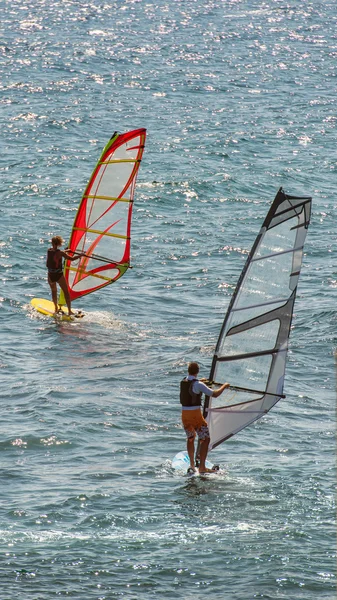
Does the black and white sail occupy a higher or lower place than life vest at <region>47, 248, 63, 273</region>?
higher

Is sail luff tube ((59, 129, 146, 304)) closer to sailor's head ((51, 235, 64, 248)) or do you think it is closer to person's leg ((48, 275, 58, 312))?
person's leg ((48, 275, 58, 312))

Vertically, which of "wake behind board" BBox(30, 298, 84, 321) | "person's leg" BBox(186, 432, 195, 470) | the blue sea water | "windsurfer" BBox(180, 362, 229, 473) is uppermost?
"windsurfer" BBox(180, 362, 229, 473)

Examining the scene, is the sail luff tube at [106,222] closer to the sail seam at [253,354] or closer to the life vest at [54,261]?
the life vest at [54,261]

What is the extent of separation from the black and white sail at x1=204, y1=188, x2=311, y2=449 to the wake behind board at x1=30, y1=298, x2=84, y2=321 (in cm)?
705

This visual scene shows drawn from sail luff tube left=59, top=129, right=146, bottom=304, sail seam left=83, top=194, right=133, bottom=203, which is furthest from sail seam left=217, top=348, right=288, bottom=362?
sail seam left=83, top=194, right=133, bottom=203

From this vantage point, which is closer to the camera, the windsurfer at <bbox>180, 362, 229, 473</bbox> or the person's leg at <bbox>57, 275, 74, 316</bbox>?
the windsurfer at <bbox>180, 362, 229, 473</bbox>

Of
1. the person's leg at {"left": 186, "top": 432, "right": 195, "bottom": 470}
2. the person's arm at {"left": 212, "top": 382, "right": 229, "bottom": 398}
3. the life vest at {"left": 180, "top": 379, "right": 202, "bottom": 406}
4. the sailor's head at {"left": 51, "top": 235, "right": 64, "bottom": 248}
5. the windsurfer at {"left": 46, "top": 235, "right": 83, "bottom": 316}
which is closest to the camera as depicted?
the person's arm at {"left": 212, "top": 382, "right": 229, "bottom": 398}

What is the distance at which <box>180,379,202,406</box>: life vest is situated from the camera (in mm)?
13203

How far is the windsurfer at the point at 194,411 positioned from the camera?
13141 mm

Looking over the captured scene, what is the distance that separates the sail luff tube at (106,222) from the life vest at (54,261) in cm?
91

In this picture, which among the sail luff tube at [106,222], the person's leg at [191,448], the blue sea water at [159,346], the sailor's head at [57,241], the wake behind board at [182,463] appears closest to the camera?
the blue sea water at [159,346]

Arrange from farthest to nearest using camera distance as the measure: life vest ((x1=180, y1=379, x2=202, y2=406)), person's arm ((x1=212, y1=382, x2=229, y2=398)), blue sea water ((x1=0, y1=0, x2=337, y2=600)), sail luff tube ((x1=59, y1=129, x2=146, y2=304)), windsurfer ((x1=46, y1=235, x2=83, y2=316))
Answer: sail luff tube ((x1=59, y1=129, x2=146, y2=304)) < windsurfer ((x1=46, y1=235, x2=83, y2=316)) < life vest ((x1=180, y1=379, x2=202, y2=406)) < person's arm ((x1=212, y1=382, x2=229, y2=398)) < blue sea water ((x1=0, y1=0, x2=337, y2=600))

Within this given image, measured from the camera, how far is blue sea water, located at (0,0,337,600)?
11.4 metres

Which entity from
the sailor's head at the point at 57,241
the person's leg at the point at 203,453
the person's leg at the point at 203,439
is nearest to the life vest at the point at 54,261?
the sailor's head at the point at 57,241
